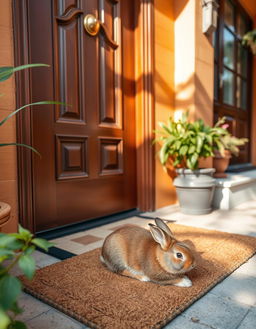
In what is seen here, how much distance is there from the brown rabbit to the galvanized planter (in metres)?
1.31

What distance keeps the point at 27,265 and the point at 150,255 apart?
29.5 inches

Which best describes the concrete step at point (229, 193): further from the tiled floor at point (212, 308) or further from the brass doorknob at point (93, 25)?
the brass doorknob at point (93, 25)

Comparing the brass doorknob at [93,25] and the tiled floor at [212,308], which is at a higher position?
the brass doorknob at [93,25]

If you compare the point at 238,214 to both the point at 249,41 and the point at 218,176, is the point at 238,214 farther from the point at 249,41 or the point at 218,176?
the point at 249,41

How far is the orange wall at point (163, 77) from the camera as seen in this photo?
2.71m

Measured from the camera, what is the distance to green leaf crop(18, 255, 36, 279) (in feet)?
1.59

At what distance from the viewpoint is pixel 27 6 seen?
1.72 meters

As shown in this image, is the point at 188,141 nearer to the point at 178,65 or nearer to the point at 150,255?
the point at 178,65

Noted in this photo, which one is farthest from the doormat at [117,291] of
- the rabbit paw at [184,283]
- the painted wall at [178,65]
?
the painted wall at [178,65]

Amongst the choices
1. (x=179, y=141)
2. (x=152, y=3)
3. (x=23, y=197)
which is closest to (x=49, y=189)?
(x=23, y=197)

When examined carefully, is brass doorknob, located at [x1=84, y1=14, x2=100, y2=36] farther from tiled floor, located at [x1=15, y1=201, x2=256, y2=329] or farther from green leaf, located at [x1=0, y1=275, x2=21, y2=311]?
green leaf, located at [x1=0, y1=275, x2=21, y2=311]

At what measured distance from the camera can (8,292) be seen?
1.56 feet

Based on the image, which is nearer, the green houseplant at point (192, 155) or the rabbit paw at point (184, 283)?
the rabbit paw at point (184, 283)

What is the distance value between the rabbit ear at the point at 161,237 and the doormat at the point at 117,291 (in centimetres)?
19
